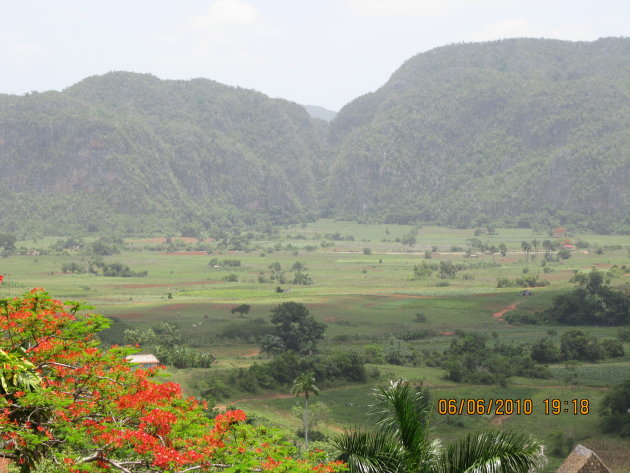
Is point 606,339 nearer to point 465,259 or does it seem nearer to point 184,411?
point 184,411

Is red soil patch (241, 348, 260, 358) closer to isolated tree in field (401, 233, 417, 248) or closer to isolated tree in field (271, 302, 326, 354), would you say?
isolated tree in field (271, 302, 326, 354)

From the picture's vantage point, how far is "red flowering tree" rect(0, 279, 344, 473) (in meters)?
12.4

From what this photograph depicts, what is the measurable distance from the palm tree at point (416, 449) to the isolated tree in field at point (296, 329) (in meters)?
51.0

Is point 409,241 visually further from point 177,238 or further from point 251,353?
point 251,353

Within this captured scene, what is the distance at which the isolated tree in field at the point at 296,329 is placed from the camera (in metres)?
64.1

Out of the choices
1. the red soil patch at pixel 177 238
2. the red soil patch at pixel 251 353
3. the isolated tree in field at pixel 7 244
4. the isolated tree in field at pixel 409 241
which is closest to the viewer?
the red soil patch at pixel 251 353

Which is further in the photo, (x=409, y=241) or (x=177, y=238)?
(x=177, y=238)

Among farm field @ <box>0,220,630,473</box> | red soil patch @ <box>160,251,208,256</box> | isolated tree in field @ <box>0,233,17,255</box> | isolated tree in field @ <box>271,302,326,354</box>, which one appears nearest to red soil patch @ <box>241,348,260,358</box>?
farm field @ <box>0,220,630,473</box>

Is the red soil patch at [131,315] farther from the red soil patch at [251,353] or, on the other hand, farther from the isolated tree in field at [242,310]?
the red soil patch at [251,353]
